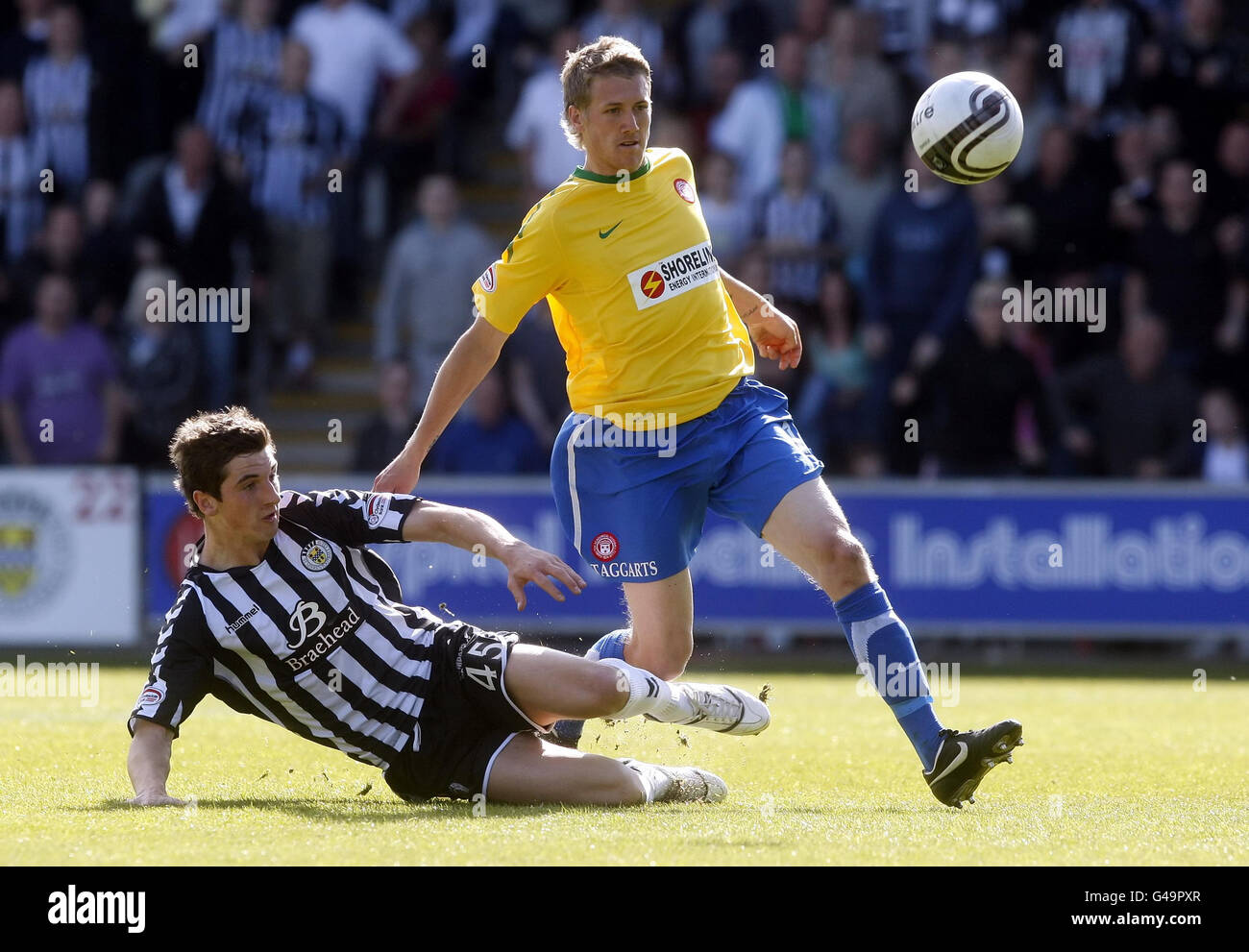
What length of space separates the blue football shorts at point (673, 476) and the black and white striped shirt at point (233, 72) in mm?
8630

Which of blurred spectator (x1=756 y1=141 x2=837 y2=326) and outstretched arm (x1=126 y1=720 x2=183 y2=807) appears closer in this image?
outstretched arm (x1=126 y1=720 x2=183 y2=807)

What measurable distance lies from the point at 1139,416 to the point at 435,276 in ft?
16.7

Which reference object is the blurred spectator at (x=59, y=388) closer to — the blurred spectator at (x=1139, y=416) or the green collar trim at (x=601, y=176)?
the blurred spectator at (x=1139, y=416)

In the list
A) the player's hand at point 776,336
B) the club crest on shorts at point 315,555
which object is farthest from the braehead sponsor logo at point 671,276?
the club crest on shorts at point 315,555

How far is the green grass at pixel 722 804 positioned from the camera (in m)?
4.52

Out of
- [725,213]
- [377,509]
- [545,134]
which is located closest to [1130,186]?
[725,213]

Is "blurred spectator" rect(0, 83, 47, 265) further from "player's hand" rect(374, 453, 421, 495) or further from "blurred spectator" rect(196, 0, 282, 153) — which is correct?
"player's hand" rect(374, 453, 421, 495)

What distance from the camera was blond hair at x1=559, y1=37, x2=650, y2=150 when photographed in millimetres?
5730

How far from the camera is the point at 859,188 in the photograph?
516 inches

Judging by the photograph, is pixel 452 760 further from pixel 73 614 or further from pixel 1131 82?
pixel 1131 82

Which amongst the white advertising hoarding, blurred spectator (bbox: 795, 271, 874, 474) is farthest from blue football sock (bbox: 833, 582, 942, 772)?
the white advertising hoarding
